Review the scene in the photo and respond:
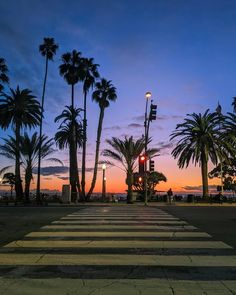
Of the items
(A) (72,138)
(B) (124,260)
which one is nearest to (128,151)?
(A) (72,138)

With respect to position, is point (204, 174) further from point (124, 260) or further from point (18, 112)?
point (124, 260)

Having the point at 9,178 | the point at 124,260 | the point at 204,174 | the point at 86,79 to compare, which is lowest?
the point at 124,260

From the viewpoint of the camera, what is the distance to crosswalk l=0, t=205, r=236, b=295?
24.0ft

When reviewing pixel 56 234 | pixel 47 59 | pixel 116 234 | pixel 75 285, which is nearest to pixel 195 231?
pixel 116 234

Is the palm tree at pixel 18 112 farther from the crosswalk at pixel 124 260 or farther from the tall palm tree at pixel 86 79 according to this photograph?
the crosswalk at pixel 124 260

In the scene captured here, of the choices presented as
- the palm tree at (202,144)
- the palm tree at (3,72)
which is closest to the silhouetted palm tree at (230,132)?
the palm tree at (202,144)

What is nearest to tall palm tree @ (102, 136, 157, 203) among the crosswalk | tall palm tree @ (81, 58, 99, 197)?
tall palm tree @ (81, 58, 99, 197)

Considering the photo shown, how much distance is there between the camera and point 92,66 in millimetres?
58500

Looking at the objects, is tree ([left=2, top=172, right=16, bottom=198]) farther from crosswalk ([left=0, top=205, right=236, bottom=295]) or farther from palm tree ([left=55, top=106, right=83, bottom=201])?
crosswalk ([left=0, top=205, right=236, bottom=295])

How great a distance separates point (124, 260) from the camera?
9.27m

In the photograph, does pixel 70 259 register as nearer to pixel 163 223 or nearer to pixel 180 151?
pixel 163 223

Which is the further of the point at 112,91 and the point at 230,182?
the point at 230,182

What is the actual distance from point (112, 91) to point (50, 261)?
5218 centimetres

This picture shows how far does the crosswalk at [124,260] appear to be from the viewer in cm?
732
